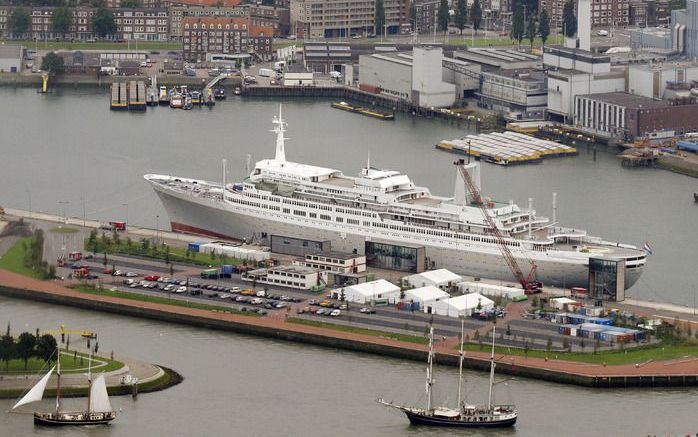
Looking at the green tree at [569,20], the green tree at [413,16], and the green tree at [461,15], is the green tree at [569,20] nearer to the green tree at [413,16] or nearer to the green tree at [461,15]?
the green tree at [461,15]

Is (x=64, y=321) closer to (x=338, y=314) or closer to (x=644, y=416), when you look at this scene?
(x=338, y=314)

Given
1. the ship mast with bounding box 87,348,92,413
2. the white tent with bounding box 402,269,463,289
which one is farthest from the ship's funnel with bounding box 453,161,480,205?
the ship mast with bounding box 87,348,92,413

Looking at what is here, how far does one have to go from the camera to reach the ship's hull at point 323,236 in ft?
180

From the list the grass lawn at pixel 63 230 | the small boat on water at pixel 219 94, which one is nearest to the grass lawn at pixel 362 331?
the grass lawn at pixel 63 230

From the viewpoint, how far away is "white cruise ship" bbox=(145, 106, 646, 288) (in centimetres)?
5528

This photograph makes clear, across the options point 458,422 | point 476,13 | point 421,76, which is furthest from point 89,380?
point 476,13

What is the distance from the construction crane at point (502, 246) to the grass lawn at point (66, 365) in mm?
10680

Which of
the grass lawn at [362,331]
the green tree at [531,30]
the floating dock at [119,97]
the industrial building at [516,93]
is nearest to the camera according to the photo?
the grass lawn at [362,331]

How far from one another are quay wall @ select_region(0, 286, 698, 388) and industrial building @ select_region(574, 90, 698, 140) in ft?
91.9

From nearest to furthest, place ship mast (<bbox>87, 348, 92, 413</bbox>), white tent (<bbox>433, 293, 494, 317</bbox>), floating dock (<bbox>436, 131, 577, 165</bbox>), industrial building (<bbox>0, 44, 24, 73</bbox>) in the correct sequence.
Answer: ship mast (<bbox>87, 348, 92, 413</bbox>), white tent (<bbox>433, 293, 494, 317</bbox>), floating dock (<bbox>436, 131, 577, 165</bbox>), industrial building (<bbox>0, 44, 24, 73</bbox>)

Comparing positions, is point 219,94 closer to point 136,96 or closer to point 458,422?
point 136,96

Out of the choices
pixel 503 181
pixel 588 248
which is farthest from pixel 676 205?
pixel 588 248

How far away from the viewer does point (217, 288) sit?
53.8 metres

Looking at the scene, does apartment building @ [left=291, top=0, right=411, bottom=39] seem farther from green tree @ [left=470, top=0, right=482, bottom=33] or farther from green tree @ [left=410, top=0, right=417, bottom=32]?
green tree @ [left=470, top=0, right=482, bottom=33]
